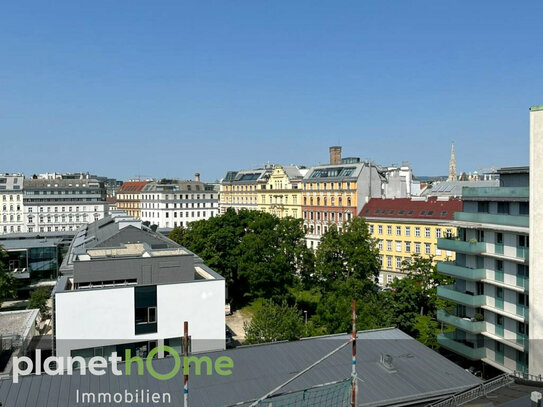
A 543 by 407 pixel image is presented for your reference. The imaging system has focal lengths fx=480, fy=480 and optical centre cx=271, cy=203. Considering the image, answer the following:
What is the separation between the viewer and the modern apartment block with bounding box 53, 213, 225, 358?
24.5 metres

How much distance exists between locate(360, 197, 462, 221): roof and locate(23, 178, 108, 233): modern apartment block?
6130cm

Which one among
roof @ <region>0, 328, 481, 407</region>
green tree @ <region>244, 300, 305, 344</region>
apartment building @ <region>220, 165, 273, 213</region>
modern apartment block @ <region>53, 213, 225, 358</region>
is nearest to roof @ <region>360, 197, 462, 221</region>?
apartment building @ <region>220, 165, 273, 213</region>

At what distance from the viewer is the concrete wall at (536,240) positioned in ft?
82.3

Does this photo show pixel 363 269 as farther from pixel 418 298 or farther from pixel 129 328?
pixel 129 328

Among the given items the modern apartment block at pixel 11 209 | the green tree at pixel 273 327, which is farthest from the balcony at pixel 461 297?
the modern apartment block at pixel 11 209

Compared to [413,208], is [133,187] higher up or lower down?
higher up

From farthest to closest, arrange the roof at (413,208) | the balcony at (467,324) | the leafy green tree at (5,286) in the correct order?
the roof at (413,208)
the leafy green tree at (5,286)
the balcony at (467,324)

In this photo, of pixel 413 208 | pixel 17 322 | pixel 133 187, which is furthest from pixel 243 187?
pixel 17 322

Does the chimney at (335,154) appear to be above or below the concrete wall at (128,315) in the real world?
above

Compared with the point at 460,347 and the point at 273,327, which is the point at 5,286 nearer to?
the point at 273,327

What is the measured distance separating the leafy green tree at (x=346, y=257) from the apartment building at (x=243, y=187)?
39537mm

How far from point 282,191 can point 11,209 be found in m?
55.8

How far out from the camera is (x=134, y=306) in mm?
25734

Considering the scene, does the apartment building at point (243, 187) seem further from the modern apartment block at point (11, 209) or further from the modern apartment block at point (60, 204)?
the modern apartment block at point (11, 209)
